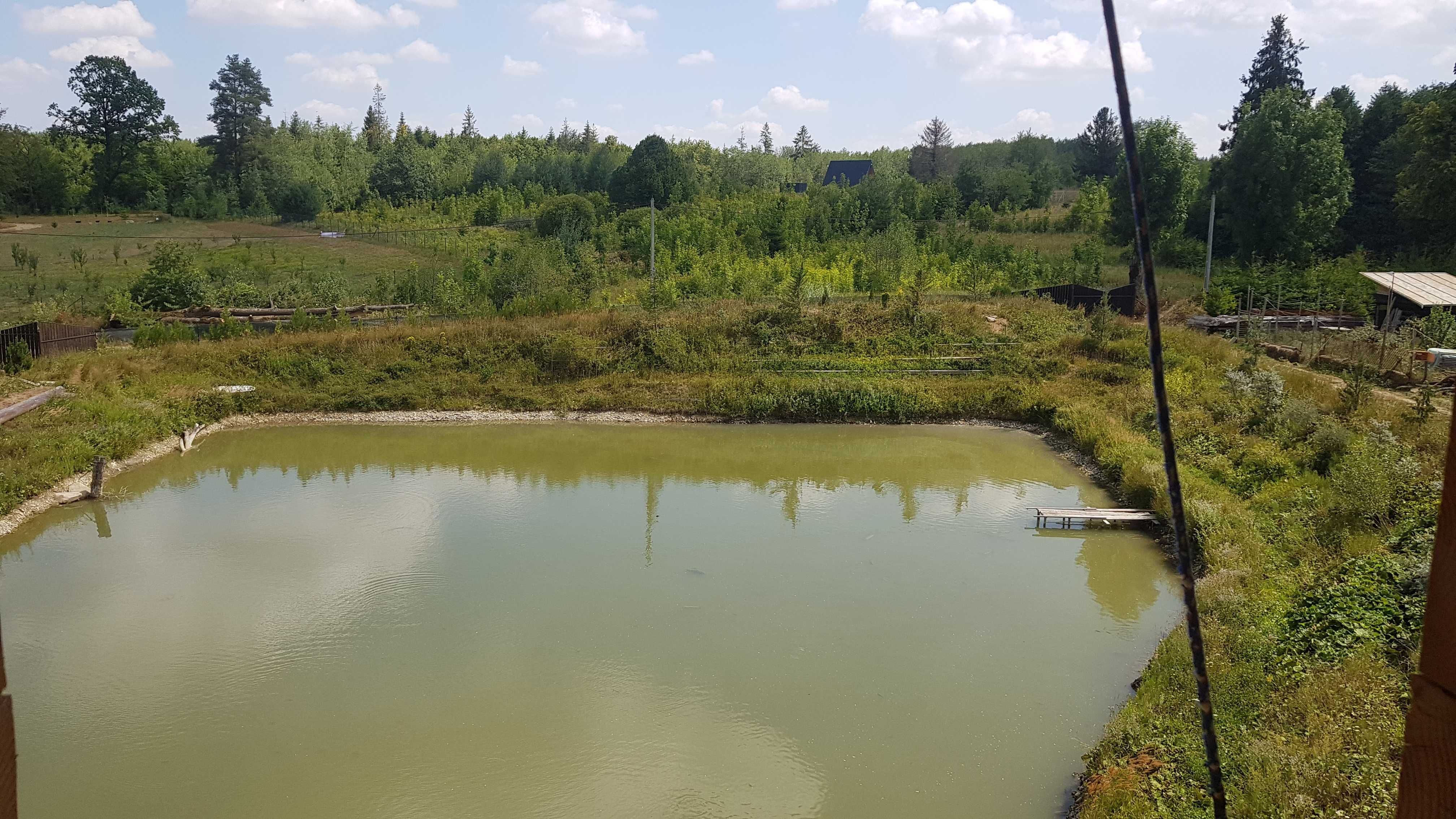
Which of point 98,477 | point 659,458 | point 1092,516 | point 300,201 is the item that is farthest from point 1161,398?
point 300,201

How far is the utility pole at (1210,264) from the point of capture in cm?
2692

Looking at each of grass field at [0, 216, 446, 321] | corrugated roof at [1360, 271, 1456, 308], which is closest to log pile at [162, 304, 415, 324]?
grass field at [0, 216, 446, 321]

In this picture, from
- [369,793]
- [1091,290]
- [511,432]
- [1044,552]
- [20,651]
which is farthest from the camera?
[1091,290]

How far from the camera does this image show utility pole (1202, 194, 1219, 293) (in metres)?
26.9

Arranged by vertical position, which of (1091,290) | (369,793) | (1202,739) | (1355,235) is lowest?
(369,793)

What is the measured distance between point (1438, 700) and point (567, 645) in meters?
8.59

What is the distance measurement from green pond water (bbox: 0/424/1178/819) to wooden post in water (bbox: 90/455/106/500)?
19 centimetres

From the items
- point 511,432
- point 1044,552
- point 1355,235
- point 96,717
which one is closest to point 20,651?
point 96,717

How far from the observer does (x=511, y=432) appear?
1912cm

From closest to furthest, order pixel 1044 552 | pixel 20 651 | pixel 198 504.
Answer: pixel 20 651 → pixel 1044 552 → pixel 198 504

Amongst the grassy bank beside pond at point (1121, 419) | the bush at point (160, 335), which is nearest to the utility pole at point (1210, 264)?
the grassy bank beside pond at point (1121, 419)

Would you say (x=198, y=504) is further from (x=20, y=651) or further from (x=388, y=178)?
(x=388, y=178)

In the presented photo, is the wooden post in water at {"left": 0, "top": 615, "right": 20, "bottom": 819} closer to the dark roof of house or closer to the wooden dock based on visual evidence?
the wooden dock

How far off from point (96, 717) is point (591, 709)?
4.48 m
